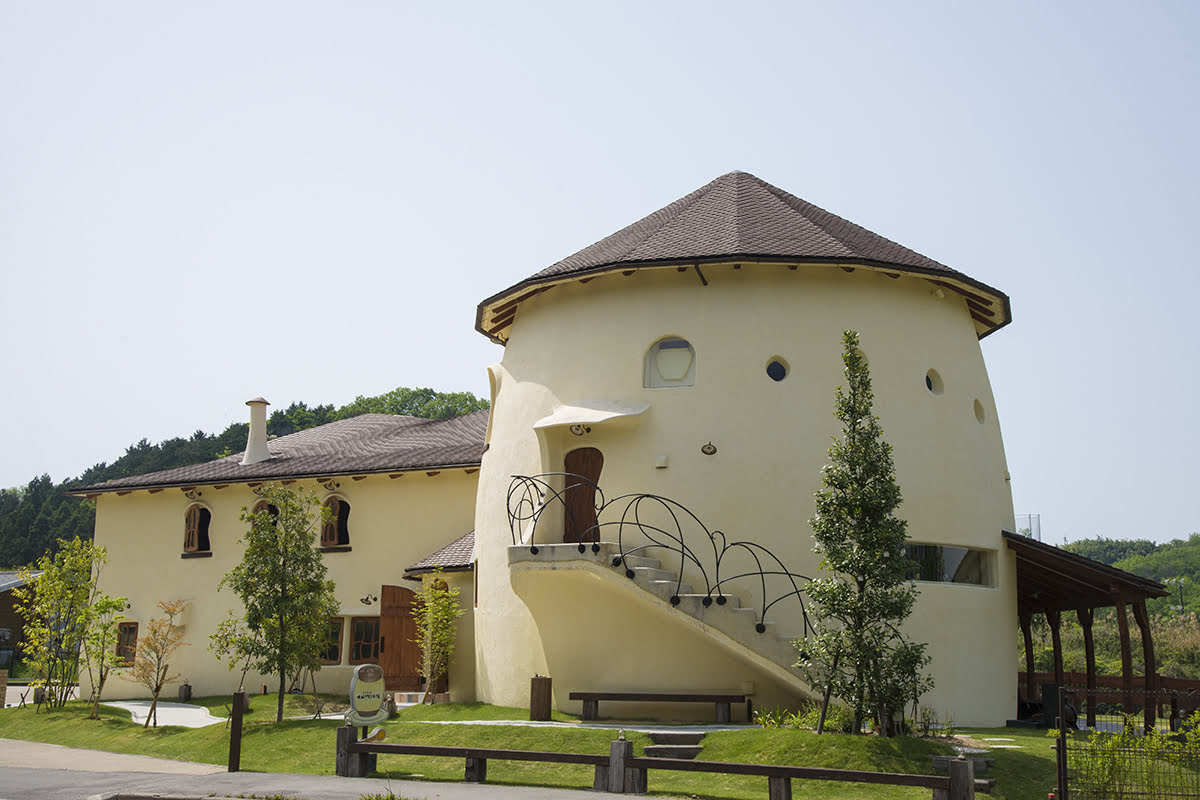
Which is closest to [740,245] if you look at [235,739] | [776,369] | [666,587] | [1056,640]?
[776,369]

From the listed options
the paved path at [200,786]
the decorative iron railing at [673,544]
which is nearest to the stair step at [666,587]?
the decorative iron railing at [673,544]

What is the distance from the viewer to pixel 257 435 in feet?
101

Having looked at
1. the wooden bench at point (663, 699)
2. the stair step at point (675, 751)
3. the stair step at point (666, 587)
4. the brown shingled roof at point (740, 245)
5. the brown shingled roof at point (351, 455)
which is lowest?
the stair step at point (675, 751)

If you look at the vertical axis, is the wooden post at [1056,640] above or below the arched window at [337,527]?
below

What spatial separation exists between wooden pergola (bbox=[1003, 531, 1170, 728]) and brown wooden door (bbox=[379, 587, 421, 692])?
12842 millimetres

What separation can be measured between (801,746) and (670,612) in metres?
3.83

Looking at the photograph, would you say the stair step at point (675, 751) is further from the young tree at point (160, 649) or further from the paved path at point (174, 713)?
the young tree at point (160, 649)

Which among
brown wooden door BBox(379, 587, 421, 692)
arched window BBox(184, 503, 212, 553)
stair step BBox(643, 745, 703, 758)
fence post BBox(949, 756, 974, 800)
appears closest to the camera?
fence post BBox(949, 756, 974, 800)

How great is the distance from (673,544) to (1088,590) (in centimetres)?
785

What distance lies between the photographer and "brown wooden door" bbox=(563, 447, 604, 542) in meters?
20.3

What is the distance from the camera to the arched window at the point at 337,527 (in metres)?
28.2

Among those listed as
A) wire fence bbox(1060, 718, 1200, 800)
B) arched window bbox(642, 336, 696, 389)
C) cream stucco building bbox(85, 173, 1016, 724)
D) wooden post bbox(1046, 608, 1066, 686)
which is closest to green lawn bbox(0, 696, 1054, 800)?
wire fence bbox(1060, 718, 1200, 800)

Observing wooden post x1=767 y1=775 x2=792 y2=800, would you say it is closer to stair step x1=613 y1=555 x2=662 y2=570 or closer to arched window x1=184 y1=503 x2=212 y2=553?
stair step x1=613 y1=555 x2=662 y2=570

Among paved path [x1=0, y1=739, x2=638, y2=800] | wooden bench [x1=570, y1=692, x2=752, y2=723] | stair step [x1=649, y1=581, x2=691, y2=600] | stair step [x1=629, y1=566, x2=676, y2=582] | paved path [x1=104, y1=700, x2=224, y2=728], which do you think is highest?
stair step [x1=629, y1=566, x2=676, y2=582]
